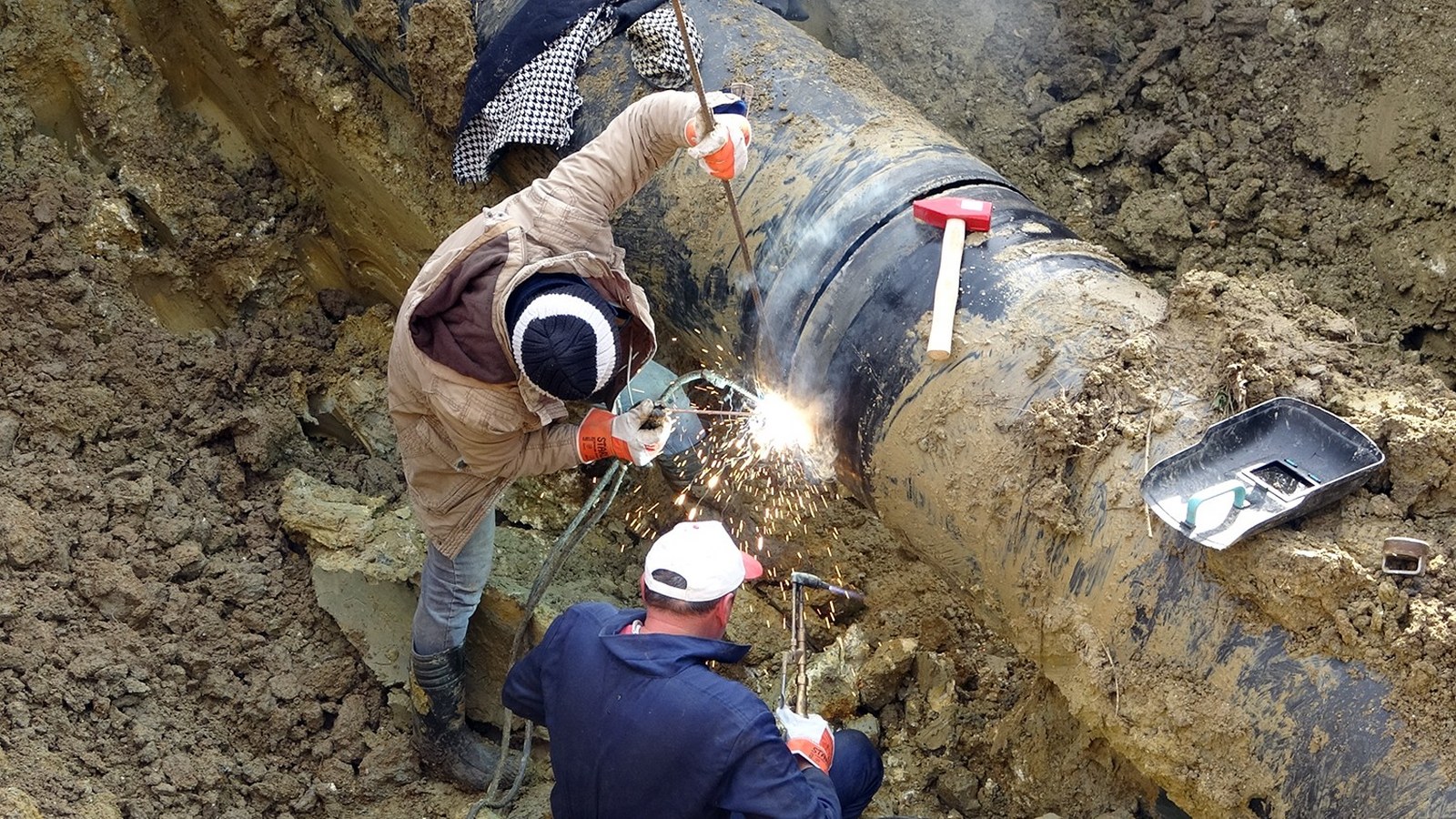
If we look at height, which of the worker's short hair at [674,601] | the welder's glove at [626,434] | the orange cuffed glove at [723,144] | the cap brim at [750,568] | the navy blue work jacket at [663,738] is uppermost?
the orange cuffed glove at [723,144]

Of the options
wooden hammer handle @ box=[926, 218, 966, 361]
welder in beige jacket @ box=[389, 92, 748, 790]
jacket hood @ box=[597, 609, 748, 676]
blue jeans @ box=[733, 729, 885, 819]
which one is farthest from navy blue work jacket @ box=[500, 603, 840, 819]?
wooden hammer handle @ box=[926, 218, 966, 361]

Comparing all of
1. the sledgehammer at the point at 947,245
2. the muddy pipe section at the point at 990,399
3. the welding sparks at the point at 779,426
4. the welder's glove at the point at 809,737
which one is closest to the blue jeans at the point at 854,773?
the welder's glove at the point at 809,737

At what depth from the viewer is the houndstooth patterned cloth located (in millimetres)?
3482

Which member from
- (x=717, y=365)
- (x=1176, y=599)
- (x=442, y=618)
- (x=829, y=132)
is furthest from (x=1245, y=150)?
(x=442, y=618)

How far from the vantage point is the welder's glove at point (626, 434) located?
3.08m

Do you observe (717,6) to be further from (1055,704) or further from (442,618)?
(1055,704)

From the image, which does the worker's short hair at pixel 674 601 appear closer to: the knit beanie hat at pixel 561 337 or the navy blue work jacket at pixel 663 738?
the navy blue work jacket at pixel 663 738

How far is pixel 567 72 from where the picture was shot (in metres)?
3.57

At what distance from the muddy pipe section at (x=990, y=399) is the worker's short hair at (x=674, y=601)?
0.55m

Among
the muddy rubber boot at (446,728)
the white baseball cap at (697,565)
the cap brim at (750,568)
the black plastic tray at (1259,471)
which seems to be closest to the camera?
the black plastic tray at (1259,471)

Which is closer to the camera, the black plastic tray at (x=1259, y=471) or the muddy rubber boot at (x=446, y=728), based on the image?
the black plastic tray at (x=1259, y=471)

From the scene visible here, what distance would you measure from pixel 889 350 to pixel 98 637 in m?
2.35

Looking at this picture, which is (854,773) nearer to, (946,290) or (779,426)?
(779,426)

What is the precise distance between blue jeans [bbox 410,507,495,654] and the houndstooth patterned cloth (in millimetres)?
1096
